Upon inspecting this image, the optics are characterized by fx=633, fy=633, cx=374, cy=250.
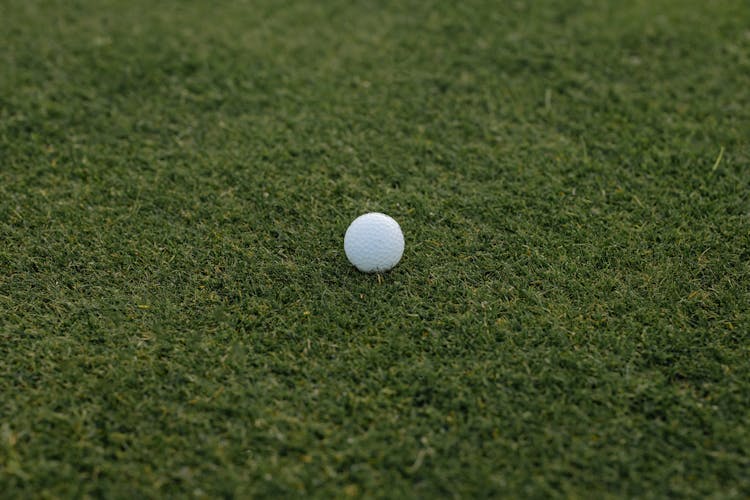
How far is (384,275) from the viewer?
2.68 metres

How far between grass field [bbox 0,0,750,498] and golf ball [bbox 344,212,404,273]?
0.09 meters

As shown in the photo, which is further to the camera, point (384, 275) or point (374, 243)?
point (384, 275)

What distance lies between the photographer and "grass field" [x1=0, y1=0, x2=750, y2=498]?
208 cm

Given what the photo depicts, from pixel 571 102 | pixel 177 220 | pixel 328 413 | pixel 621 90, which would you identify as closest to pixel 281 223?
pixel 177 220

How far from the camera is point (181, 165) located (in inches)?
128

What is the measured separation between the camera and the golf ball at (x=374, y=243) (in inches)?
102

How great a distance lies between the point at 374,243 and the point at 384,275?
18 cm

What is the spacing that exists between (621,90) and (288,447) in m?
2.83

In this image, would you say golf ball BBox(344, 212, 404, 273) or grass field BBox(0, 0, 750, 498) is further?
golf ball BBox(344, 212, 404, 273)

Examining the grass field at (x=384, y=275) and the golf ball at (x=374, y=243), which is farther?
the golf ball at (x=374, y=243)

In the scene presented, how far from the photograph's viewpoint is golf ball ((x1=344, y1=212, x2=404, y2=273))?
102 inches

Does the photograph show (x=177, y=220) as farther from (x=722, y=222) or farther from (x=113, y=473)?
(x=722, y=222)

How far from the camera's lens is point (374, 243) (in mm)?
2576

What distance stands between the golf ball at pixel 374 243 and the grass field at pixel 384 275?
0.29ft
